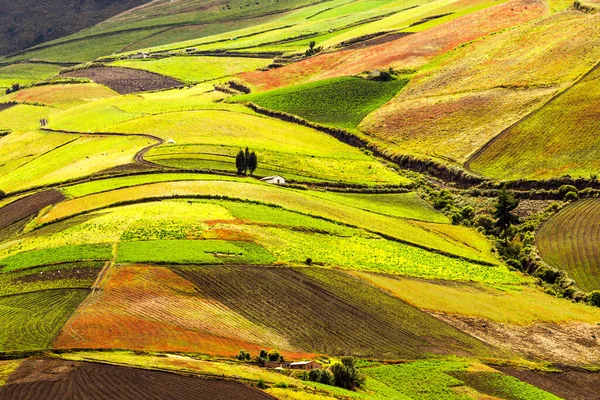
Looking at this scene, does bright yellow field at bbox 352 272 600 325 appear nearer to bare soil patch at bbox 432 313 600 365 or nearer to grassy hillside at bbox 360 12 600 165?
bare soil patch at bbox 432 313 600 365

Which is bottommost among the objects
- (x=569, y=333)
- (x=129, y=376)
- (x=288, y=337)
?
(x=569, y=333)

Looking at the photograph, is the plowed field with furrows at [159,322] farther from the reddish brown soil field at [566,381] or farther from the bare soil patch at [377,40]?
the bare soil patch at [377,40]

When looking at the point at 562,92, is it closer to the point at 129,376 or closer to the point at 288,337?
the point at 288,337

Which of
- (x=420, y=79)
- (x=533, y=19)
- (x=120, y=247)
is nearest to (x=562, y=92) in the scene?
(x=420, y=79)

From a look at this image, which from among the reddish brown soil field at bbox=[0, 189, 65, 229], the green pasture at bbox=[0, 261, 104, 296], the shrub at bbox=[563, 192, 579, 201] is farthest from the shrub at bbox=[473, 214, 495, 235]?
the reddish brown soil field at bbox=[0, 189, 65, 229]


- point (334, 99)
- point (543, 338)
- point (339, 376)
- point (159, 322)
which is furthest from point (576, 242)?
point (334, 99)
